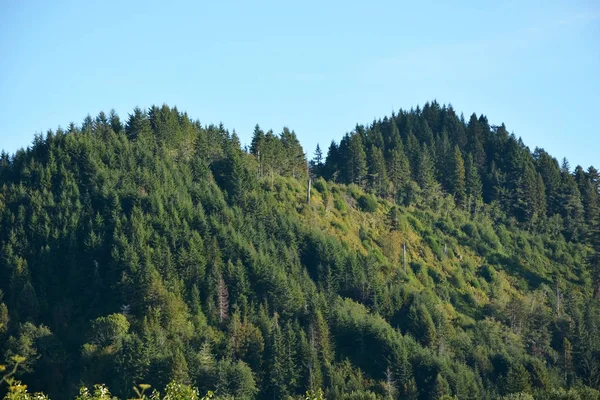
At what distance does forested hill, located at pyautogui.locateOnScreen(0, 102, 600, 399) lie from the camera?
81938 millimetres

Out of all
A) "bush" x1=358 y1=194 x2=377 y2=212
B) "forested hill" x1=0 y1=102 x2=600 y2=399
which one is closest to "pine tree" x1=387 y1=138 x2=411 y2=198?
"forested hill" x1=0 y1=102 x2=600 y2=399

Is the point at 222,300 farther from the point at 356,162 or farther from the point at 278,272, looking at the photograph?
the point at 356,162

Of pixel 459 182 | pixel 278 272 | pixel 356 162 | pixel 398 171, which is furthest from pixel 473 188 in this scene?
pixel 278 272

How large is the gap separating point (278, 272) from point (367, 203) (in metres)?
26.1

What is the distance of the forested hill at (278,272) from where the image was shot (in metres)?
81.9

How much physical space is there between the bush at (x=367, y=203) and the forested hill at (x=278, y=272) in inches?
14.7

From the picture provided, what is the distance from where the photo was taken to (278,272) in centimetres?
9575

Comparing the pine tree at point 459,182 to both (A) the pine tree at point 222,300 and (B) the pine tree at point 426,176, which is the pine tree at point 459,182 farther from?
(A) the pine tree at point 222,300

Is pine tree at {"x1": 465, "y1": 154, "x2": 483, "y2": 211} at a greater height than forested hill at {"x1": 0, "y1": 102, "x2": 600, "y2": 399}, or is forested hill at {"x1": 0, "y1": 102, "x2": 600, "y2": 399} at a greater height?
pine tree at {"x1": 465, "y1": 154, "x2": 483, "y2": 211}

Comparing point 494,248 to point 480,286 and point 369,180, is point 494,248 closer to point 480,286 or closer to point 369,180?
point 480,286

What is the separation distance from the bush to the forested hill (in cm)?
37

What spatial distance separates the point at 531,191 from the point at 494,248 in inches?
709

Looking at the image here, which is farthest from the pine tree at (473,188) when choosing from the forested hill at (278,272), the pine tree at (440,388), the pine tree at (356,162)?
the pine tree at (440,388)

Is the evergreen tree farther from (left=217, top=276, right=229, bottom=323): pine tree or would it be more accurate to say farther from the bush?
(left=217, top=276, right=229, bottom=323): pine tree
